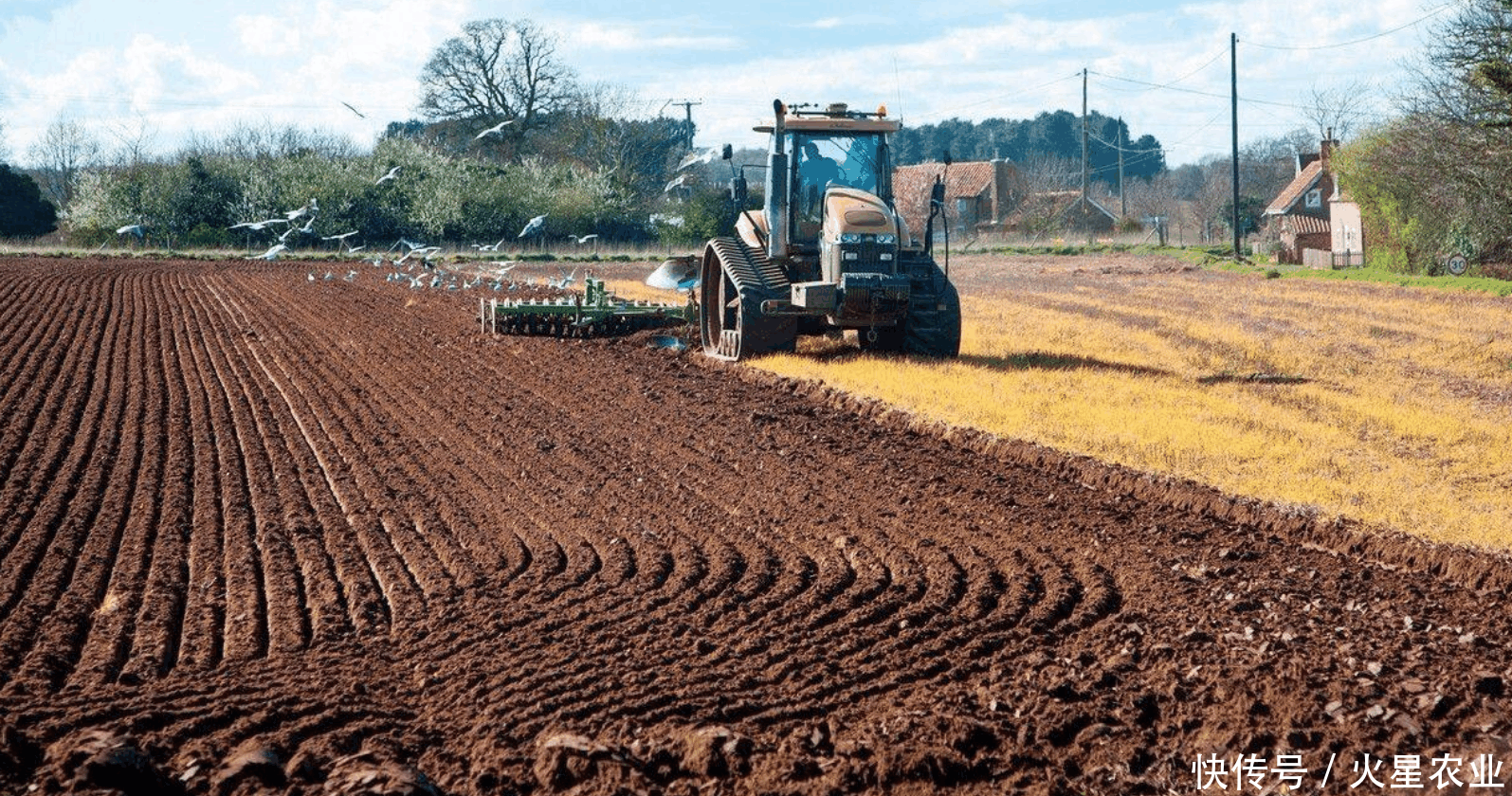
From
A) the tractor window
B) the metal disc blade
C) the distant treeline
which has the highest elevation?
the distant treeline

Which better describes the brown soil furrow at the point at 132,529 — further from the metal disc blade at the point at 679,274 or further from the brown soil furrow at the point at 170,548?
the metal disc blade at the point at 679,274

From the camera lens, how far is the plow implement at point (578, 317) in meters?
20.8

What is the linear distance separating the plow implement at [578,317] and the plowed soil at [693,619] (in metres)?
7.22

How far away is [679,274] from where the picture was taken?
22.7 meters

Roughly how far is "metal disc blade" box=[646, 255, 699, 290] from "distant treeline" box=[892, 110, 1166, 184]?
103m

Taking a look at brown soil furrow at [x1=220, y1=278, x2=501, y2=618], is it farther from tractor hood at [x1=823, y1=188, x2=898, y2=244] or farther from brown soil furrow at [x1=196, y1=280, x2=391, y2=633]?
tractor hood at [x1=823, y1=188, x2=898, y2=244]

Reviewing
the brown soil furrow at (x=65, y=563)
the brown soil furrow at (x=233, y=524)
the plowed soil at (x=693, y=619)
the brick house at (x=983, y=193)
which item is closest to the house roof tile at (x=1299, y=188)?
the brick house at (x=983, y=193)

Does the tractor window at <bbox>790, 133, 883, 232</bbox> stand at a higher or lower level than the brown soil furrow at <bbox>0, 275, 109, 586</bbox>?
higher

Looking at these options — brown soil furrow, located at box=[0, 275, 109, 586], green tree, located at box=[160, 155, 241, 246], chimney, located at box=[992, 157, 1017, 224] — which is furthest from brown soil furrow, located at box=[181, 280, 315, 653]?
chimney, located at box=[992, 157, 1017, 224]

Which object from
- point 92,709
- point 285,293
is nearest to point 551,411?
point 92,709

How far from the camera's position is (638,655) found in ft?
22.1

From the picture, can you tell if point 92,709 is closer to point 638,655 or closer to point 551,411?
point 638,655

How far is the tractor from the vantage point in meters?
16.3

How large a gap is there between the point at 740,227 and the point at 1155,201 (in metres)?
85.8
